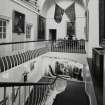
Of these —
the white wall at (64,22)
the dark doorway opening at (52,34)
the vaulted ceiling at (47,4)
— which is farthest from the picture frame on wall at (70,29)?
the vaulted ceiling at (47,4)

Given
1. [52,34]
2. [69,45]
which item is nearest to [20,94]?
[69,45]

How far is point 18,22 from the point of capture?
983 centimetres

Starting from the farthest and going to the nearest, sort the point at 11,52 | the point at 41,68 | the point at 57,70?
the point at 57,70, the point at 41,68, the point at 11,52

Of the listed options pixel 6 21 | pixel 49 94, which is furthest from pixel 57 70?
pixel 6 21

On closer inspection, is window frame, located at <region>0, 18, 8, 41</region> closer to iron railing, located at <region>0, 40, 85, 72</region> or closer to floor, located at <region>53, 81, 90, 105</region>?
iron railing, located at <region>0, 40, 85, 72</region>

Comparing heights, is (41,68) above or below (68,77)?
above

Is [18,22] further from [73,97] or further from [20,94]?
[73,97]

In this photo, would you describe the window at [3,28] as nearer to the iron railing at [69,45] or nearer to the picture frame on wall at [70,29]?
the iron railing at [69,45]

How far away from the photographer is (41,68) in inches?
475

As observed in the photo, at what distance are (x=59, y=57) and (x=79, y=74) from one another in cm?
206

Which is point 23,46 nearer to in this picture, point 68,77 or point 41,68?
point 41,68

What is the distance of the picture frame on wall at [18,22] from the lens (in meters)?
9.30

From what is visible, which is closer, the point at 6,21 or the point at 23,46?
the point at 6,21

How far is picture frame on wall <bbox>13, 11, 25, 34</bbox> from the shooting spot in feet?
30.5
